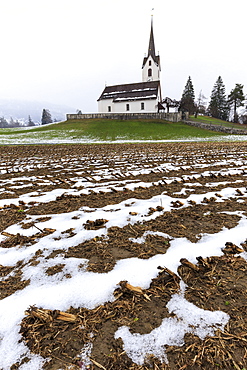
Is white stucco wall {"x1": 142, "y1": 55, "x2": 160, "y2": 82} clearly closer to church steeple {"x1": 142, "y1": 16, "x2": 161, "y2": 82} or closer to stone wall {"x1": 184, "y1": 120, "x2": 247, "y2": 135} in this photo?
church steeple {"x1": 142, "y1": 16, "x2": 161, "y2": 82}

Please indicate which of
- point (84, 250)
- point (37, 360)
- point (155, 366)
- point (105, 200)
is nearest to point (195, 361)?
point (155, 366)

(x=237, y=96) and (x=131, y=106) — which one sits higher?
(x=237, y=96)

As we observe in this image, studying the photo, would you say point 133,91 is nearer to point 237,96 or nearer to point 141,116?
point 141,116

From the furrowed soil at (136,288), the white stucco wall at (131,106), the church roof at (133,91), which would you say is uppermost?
the church roof at (133,91)

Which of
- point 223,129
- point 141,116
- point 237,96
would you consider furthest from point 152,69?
point 223,129

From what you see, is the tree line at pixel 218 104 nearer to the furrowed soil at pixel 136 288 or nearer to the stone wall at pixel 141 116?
the stone wall at pixel 141 116

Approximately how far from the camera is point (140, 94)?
182 ft

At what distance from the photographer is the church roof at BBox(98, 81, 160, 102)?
54338 millimetres

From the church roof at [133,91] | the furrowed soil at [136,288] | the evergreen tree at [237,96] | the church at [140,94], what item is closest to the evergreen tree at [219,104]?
the evergreen tree at [237,96]

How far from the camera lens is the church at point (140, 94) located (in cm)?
5462

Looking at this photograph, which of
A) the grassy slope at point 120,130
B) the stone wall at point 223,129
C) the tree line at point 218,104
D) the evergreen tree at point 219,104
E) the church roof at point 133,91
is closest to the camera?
the grassy slope at point 120,130

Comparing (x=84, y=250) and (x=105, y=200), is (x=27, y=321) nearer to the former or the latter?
(x=84, y=250)

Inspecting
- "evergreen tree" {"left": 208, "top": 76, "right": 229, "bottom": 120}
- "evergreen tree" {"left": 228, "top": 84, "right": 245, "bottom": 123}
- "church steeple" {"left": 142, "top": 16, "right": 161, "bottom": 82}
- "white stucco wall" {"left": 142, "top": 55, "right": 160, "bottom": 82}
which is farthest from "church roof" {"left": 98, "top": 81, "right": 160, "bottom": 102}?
"evergreen tree" {"left": 208, "top": 76, "right": 229, "bottom": 120}

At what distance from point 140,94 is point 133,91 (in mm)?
2713
